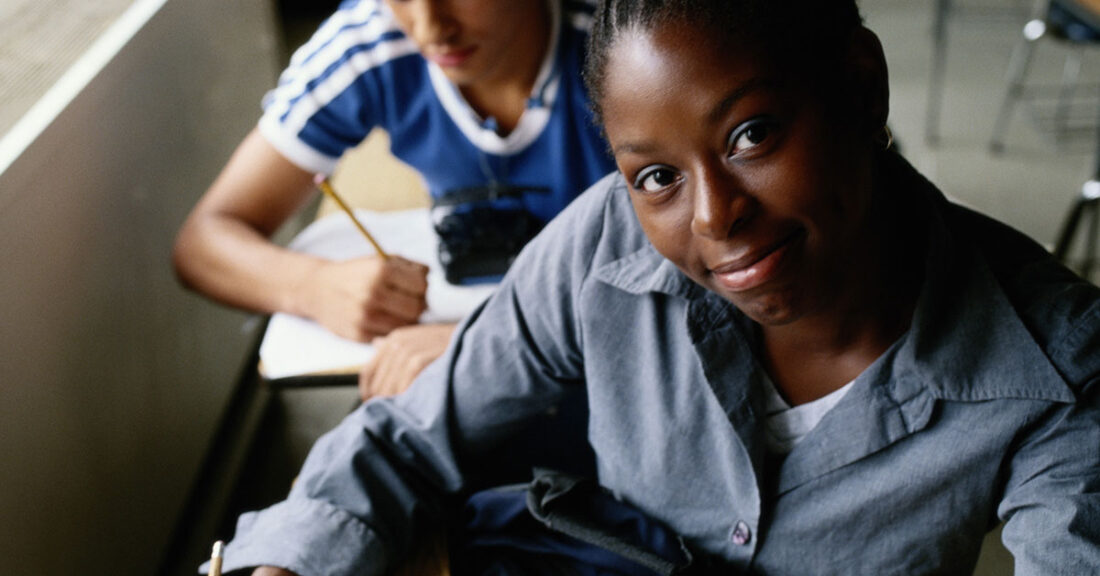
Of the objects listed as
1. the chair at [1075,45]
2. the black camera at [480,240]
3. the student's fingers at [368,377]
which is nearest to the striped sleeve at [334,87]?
the black camera at [480,240]

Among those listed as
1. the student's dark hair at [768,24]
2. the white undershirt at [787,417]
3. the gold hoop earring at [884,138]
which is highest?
the student's dark hair at [768,24]

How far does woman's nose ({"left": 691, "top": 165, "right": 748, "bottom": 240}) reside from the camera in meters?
0.80

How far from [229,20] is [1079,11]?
216 cm

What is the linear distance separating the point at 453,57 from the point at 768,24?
2.86 ft

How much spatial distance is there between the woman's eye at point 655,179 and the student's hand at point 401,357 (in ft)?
1.94

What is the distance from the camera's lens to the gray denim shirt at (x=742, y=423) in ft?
2.81

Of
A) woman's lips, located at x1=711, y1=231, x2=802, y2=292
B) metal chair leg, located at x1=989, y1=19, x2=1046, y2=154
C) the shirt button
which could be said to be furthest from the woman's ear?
metal chair leg, located at x1=989, y1=19, x2=1046, y2=154

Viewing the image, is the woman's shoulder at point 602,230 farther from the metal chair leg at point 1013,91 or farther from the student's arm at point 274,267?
the metal chair leg at point 1013,91

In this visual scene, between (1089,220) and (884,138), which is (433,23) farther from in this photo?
(1089,220)

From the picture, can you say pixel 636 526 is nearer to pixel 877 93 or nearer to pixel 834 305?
pixel 834 305

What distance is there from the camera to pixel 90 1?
79.1 inches

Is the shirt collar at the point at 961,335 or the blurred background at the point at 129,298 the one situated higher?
the shirt collar at the point at 961,335

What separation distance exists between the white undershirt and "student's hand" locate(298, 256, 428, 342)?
651 millimetres

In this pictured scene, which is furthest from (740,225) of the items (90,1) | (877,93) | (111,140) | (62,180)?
(90,1)
